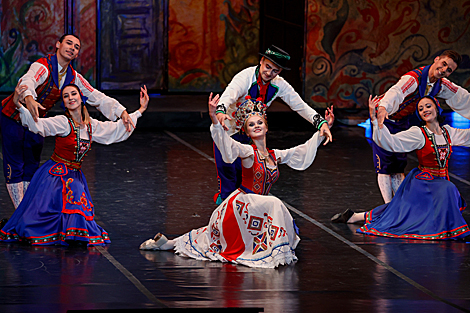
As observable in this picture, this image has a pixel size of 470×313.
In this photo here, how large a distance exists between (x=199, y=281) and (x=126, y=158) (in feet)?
13.1

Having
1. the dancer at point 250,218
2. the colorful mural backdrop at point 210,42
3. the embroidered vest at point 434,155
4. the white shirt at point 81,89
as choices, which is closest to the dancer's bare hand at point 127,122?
the white shirt at point 81,89

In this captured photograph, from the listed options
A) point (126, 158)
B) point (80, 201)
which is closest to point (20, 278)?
point (80, 201)

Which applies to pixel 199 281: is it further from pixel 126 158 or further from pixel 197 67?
pixel 197 67

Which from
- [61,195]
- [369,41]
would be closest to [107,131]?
[61,195]

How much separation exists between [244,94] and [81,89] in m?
1.19

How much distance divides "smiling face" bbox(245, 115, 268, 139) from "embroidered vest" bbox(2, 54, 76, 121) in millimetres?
1397

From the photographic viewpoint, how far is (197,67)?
12156 mm

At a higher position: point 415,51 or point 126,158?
point 415,51

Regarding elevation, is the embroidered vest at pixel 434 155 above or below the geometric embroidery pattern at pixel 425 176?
above

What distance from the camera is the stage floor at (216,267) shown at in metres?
4.28

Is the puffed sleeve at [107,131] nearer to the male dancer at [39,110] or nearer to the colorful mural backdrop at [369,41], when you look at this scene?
the male dancer at [39,110]

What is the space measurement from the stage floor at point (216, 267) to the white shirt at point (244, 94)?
33.8 inches

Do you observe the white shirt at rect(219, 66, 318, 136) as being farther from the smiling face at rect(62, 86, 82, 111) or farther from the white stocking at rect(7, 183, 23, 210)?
the white stocking at rect(7, 183, 23, 210)

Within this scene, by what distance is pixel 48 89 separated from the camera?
227 inches
